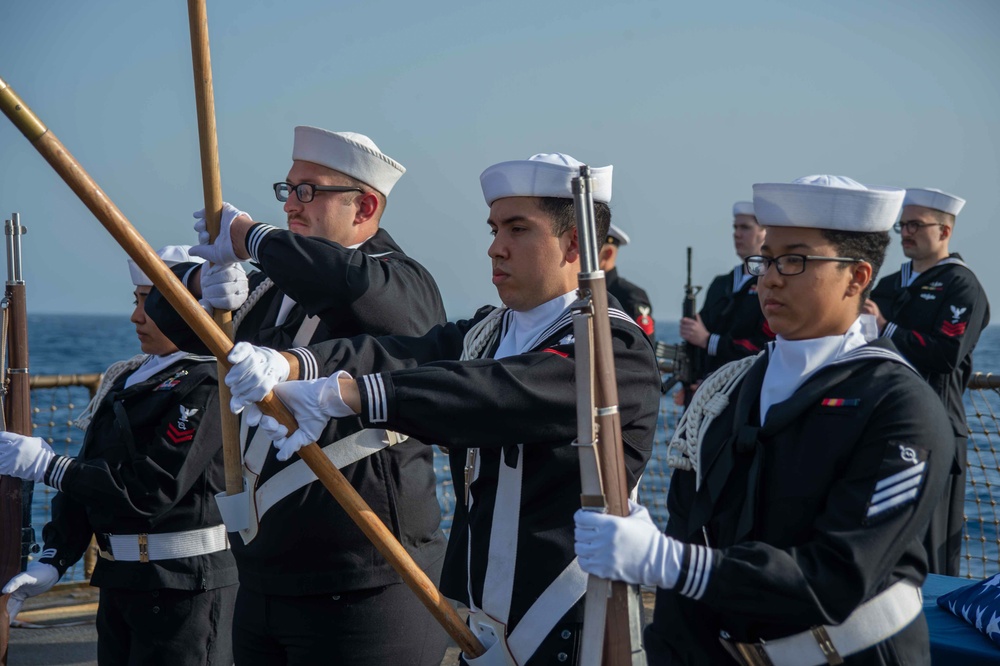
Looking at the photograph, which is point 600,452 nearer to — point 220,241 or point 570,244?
point 570,244

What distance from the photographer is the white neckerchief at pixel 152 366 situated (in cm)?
423

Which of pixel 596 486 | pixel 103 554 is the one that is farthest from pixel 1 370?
pixel 596 486

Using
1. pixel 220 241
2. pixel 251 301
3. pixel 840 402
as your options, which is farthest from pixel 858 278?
pixel 251 301

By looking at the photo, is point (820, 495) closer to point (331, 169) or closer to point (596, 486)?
point (596, 486)

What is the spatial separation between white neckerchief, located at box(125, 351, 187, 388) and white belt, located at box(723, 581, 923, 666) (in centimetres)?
251

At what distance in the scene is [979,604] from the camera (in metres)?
3.86

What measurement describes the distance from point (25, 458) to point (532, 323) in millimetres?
2123

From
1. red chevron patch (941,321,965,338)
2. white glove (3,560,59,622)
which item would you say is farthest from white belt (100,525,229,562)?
red chevron patch (941,321,965,338)

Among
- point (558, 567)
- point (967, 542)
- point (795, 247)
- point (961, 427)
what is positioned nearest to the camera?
point (795, 247)

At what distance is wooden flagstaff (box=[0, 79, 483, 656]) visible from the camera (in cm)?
259

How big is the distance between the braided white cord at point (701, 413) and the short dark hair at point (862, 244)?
1.18 feet

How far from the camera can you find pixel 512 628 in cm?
288

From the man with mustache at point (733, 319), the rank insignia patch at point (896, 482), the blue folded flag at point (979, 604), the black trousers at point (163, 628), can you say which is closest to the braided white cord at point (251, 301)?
the black trousers at point (163, 628)

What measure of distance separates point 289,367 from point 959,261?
5.41m
